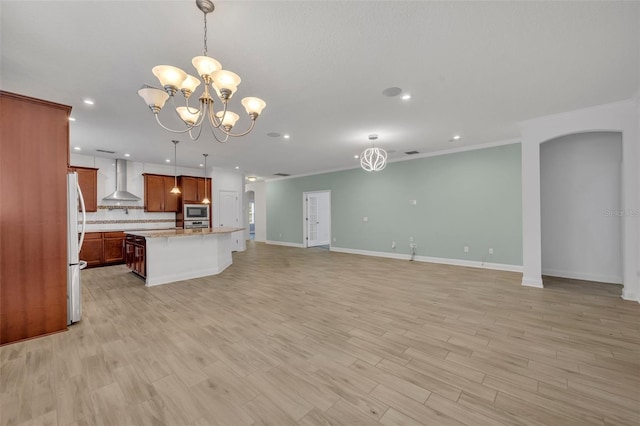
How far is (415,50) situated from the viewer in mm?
2369

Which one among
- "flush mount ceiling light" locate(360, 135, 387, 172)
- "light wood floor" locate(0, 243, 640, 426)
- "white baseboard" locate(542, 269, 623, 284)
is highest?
"flush mount ceiling light" locate(360, 135, 387, 172)

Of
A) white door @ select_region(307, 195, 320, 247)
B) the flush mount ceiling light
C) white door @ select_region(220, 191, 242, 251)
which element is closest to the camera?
the flush mount ceiling light

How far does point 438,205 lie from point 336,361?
17.8 ft

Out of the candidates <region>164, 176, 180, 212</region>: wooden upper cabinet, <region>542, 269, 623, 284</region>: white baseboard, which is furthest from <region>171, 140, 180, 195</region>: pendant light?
<region>542, 269, 623, 284</region>: white baseboard

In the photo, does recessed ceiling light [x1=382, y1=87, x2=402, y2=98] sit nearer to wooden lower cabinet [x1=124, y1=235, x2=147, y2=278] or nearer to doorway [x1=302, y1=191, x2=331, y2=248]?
wooden lower cabinet [x1=124, y1=235, x2=147, y2=278]

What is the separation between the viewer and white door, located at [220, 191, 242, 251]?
8.54 m

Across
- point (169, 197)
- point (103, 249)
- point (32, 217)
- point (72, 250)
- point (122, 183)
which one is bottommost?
point (103, 249)

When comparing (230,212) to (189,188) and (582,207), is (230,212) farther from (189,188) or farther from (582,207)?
(582,207)

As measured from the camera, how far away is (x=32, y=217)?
8.95 feet

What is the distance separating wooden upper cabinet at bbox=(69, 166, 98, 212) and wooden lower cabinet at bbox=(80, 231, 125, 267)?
72 centimetres

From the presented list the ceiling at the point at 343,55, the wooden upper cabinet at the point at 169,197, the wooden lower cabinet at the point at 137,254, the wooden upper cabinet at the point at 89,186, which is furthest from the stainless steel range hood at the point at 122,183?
the ceiling at the point at 343,55

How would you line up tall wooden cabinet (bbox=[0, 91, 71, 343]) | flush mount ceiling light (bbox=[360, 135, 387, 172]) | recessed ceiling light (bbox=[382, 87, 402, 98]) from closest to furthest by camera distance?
tall wooden cabinet (bbox=[0, 91, 71, 343]) < recessed ceiling light (bbox=[382, 87, 402, 98]) < flush mount ceiling light (bbox=[360, 135, 387, 172])

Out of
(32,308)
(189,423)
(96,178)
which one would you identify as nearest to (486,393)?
(189,423)

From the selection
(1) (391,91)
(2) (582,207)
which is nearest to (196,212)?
(1) (391,91)
